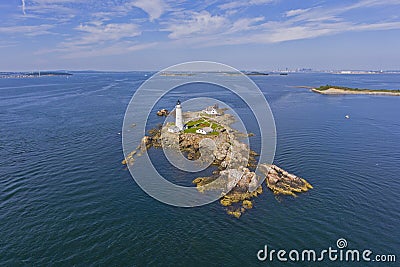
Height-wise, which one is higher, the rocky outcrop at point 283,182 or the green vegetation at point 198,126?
the green vegetation at point 198,126

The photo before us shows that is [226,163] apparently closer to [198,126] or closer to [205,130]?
[205,130]

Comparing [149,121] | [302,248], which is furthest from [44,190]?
[149,121]

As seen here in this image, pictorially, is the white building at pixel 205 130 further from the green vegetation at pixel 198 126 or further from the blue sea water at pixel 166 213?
the blue sea water at pixel 166 213

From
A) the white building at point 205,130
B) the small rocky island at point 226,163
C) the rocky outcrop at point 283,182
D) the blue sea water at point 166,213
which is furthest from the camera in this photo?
the white building at point 205,130

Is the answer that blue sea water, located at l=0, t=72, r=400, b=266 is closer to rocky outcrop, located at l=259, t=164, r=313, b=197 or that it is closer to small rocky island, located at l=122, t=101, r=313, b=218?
rocky outcrop, located at l=259, t=164, r=313, b=197

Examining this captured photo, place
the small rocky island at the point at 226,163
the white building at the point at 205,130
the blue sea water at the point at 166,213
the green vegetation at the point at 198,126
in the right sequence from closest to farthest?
the blue sea water at the point at 166,213 < the small rocky island at the point at 226,163 < the white building at the point at 205,130 < the green vegetation at the point at 198,126

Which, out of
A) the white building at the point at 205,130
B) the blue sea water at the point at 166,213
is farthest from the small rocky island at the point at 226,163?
the blue sea water at the point at 166,213

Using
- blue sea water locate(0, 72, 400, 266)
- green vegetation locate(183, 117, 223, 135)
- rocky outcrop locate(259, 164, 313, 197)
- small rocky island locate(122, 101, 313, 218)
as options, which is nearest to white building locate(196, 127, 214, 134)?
small rocky island locate(122, 101, 313, 218)

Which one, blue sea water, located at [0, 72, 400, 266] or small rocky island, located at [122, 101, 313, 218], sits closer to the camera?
blue sea water, located at [0, 72, 400, 266]

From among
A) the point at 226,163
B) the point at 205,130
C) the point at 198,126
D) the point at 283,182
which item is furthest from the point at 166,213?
the point at 198,126
